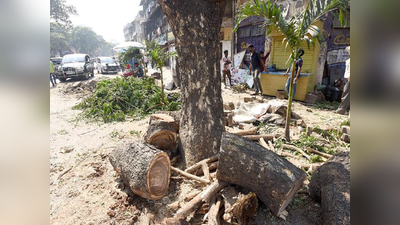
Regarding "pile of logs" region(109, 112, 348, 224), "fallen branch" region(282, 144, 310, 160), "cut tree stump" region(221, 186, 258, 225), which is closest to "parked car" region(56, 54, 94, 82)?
"pile of logs" region(109, 112, 348, 224)

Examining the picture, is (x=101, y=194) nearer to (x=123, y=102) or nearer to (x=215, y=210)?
(x=215, y=210)

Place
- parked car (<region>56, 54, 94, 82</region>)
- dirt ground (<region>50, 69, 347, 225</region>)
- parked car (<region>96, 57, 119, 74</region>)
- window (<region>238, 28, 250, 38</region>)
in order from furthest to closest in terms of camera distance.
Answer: parked car (<region>96, 57, 119, 74</region>)
parked car (<region>56, 54, 94, 82</region>)
window (<region>238, 28, 250, 38</region>)
dirt ground (<region>50, 69, 347, 225</region>)

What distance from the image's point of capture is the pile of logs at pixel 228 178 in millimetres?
2283

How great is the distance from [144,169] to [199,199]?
82 centimetres

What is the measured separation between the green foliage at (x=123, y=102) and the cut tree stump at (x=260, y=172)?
425 centimetres

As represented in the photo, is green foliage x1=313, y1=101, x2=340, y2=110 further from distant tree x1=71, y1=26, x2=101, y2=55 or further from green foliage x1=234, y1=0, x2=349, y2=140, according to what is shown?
distant tree x1=71, y1=26, x2=101, y2=55

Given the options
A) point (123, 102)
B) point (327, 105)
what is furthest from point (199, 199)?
point (327, 105)

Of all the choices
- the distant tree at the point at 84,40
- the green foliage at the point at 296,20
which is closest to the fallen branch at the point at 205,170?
the green foliage at the point at 296,20

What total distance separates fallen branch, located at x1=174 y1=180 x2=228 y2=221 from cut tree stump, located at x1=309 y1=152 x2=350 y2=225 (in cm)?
112

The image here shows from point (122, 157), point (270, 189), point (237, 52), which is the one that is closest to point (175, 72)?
point (237, 52)

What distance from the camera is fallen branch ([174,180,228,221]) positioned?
7.77ft
